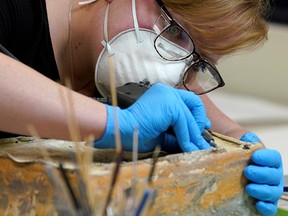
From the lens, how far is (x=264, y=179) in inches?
→ 32.1

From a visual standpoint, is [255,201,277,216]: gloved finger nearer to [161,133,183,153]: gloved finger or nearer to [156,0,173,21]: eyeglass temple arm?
[161,133,183,153]: gloved finger

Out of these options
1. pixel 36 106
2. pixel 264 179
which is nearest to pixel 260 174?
pixel 264 179

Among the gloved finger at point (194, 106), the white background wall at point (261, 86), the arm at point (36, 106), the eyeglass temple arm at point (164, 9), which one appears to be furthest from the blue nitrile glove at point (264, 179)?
the white background wall at point (261, 86)

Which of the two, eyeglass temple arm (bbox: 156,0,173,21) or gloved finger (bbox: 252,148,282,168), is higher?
eyeglass temple arm (bbox: 156,0,173,21)

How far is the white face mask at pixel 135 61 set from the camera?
Result: 107cm

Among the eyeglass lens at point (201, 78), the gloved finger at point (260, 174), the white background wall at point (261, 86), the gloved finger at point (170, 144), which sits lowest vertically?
the white background wall at point (261, 86)

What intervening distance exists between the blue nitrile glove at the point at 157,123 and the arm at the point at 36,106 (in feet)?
0.12

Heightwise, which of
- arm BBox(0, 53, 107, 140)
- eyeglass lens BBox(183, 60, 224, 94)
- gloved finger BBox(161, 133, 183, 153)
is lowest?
eyeglass lens BBox(183, 60, 224, 94)

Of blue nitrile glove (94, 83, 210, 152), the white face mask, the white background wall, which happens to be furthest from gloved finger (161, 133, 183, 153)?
the white background wall

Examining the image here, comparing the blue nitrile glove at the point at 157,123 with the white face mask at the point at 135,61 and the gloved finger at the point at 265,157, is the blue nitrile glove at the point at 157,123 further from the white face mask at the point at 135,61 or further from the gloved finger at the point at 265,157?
the white face mask at the point at 135,61

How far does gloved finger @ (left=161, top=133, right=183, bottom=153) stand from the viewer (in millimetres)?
833

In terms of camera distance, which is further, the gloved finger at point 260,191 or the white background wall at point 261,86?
the white background wall at point 261,86

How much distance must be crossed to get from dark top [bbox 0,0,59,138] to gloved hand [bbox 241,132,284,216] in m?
0.45

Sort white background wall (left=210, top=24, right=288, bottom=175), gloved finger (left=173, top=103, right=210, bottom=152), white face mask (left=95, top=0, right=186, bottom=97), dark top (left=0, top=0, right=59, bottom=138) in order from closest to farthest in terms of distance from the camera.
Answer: gloved finger (left=173, top=103, right=210, bottom=152)
dark top (left=0, top=0, right=59, bottom=138)
white face mask (left=95, top=0, right=186, bottom=97)
white background wall (left=210, top=24, right=288, bottom=175)
